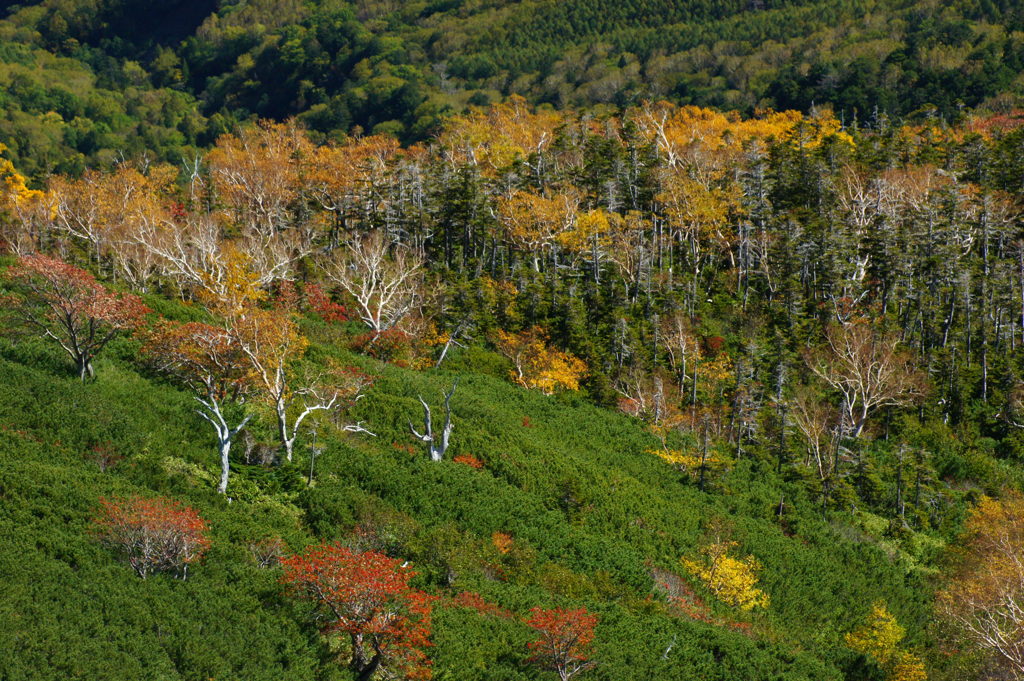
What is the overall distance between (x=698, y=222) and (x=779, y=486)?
1193 inches

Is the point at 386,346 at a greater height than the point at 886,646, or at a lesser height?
greater

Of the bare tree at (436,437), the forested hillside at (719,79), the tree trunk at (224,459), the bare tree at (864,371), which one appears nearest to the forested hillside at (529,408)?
the tree trunk at (224,459)

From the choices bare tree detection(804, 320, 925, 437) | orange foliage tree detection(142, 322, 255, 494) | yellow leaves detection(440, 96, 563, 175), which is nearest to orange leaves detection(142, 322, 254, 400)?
orange foliage tree detection(142, 322, 255, 494)

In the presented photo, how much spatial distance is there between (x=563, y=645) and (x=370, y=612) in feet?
21.1

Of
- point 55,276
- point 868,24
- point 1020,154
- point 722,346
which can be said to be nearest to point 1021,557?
point 722,346

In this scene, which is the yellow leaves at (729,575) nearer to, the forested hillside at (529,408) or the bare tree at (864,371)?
the forested hillside at (529,408)

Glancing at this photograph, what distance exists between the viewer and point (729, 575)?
4041cm

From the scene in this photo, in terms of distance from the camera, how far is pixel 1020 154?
78312 mm

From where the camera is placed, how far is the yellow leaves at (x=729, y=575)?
3950cm

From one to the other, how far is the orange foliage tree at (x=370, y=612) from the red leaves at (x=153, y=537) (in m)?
3.53

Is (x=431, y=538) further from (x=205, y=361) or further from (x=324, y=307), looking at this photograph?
(x=324, y=307)

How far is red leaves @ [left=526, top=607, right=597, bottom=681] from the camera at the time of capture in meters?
27.9

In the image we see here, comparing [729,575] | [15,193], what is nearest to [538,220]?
[729,575]

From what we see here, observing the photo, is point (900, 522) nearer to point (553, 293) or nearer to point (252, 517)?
point (553, 293)
